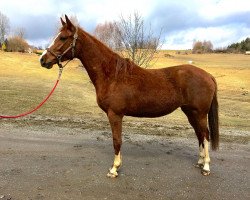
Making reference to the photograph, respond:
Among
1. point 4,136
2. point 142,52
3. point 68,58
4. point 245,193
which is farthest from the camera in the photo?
point 142,52

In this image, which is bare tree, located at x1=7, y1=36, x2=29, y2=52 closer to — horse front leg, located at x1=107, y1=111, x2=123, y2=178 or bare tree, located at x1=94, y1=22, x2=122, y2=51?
bare tree, located at x1=94, y1=22, x2=122, y2=51

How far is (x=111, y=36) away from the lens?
2958cm

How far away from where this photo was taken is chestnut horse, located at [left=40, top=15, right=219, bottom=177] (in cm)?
566

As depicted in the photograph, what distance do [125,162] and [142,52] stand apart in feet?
57.8

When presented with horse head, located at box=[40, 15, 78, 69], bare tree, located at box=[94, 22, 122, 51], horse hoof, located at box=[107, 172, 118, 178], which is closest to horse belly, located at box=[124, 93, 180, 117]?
horse hoof, located at box=[107, 172, 118, 178]

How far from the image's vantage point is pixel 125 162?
6.51 m

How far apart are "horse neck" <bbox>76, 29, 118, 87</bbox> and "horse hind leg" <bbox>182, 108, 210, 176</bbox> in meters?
1.71

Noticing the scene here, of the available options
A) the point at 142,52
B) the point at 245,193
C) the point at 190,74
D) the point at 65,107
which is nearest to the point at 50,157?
the point at 190,74

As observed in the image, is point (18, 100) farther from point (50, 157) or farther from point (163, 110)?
point (163, 110)

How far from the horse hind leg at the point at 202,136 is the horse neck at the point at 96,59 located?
171cm

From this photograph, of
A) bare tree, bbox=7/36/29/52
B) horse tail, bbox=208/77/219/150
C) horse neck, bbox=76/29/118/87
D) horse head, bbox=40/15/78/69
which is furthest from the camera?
bare tree, bbox=7/36/29/52

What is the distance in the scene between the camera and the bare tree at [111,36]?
25.6 metres

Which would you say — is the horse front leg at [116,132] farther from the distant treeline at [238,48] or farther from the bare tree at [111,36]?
the distant treeline at [238,48]

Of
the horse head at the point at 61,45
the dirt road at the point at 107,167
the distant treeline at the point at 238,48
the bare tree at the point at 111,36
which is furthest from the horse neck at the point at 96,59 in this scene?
the distant treeline at the point at 238,48
